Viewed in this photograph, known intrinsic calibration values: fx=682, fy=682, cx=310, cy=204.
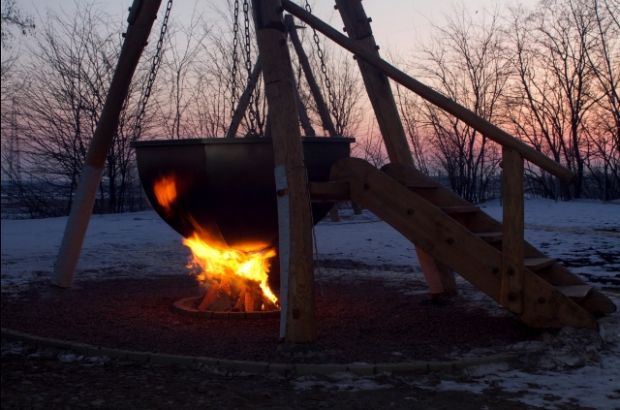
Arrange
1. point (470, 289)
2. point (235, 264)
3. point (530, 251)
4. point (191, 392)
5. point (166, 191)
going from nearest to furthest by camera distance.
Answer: point (191, 392), point (530, 251), point (166, 191), point (235, 264), point (470, 289)

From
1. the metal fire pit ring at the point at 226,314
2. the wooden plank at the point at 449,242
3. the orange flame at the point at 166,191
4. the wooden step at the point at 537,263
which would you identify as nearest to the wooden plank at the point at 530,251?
the wooden step at the point at 537,263

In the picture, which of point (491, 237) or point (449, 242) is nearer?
point (449, 242)

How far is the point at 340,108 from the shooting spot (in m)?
23.4

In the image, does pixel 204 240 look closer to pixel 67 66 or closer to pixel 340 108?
pixel 67 66

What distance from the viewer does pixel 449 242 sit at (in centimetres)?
512

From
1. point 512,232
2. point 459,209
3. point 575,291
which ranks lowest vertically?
point 575,291

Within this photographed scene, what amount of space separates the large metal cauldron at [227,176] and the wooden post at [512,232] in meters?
→ 1.66

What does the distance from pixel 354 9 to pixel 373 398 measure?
4.13 metres

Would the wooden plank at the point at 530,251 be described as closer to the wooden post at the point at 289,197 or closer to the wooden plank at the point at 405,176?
the wooden plank at the point at 405,176

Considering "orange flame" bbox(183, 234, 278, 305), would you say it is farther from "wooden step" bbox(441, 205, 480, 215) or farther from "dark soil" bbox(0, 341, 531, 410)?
"dark soil" bbox(0, 341, 531, 410)

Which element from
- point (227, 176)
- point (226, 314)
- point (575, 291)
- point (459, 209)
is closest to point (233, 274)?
point (226, 314)

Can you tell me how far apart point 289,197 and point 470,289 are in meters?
3.37

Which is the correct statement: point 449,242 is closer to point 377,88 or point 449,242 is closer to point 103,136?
point 377,88

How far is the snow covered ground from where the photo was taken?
4.06 meters
